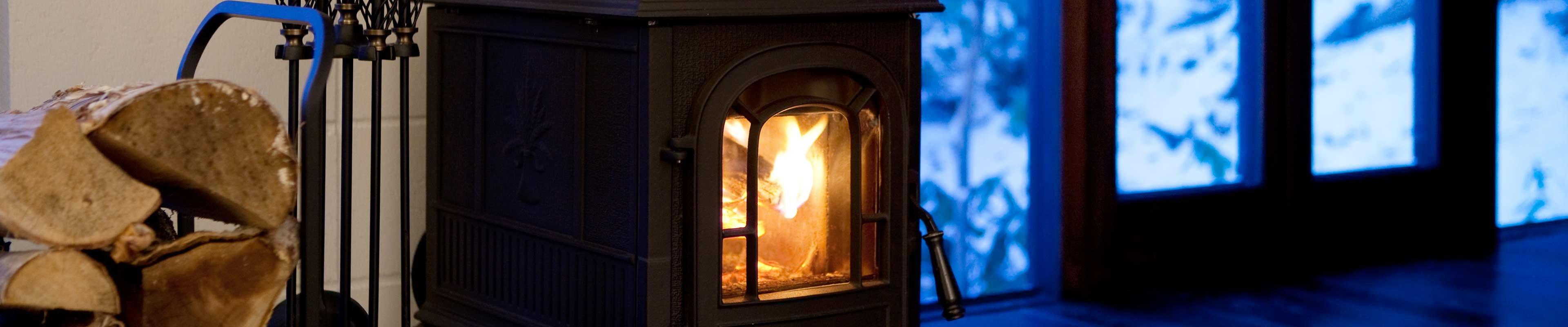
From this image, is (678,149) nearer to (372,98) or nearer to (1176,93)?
(372,98)

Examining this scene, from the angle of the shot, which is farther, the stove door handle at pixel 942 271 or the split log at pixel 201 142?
the stove door handle at pixel 942 271

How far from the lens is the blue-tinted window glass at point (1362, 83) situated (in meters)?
3.41

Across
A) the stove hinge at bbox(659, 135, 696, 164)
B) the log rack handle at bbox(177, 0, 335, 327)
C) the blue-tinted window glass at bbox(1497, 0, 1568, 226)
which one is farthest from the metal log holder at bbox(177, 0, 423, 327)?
the blue-tinted window glass at bbox(1497, 0, 1568, 226)

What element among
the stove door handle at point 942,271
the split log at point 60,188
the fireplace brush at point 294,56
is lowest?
the stove door handle at point 942,271

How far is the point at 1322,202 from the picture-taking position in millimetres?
3482

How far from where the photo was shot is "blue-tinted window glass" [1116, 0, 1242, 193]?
10.2ft

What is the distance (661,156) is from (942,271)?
1.55 feet

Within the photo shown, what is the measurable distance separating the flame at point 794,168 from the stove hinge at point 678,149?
17cm

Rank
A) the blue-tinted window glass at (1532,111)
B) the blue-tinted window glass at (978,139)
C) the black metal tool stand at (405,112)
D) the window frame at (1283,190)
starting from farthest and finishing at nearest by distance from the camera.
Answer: the blue-tinted window glass at (1532,111) < the window frame at (1283,190) < the blue-tinted window glass at (978,139) < the black metal tool stand at (405,112)

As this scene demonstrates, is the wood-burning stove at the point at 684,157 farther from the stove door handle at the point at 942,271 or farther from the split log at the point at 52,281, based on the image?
the split log at the point at 52,281

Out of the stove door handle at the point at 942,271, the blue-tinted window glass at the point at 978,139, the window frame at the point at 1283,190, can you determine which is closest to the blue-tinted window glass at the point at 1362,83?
the window frame at the point at 1283,190

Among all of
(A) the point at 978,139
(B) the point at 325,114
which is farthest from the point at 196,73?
(A) the point at 978,139

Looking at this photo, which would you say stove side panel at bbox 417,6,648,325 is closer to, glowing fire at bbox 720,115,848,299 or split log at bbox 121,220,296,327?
glowing fire at bbox 720,115,848,299

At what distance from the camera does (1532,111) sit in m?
3.96
